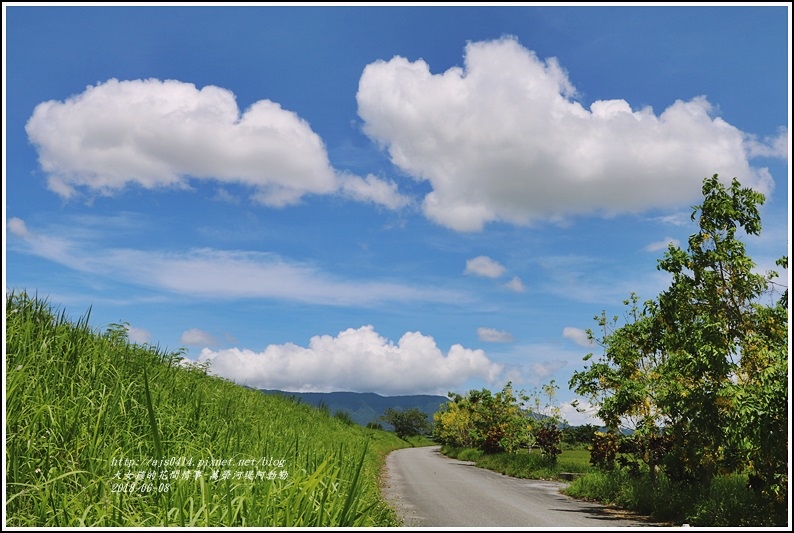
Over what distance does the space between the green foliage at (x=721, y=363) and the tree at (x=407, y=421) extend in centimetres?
11051

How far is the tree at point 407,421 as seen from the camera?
12706 cm

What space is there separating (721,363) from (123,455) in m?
12.6

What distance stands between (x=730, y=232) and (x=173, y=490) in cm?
1453

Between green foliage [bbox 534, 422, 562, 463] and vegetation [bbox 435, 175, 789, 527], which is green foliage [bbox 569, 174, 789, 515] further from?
green foliage [bbox 534, 422, 562, 463]

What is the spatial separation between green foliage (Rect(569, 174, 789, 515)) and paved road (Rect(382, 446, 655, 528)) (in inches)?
125

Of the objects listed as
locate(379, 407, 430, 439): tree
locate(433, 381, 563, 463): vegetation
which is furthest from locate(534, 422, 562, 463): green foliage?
locate(379, 407, 430, 439): tree

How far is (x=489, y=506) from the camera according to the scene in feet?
61.3

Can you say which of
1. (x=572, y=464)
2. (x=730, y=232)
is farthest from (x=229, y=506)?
(x=572, y=464)

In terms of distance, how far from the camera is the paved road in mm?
15273

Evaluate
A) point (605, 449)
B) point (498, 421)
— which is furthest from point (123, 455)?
point (498, 421)

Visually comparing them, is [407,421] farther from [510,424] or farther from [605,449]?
[605,449]

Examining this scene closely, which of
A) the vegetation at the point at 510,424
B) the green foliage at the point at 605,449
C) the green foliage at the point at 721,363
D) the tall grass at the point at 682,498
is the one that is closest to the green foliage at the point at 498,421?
the vegetation at the point at 510,424

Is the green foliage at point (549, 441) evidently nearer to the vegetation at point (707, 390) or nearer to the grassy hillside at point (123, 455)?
the vegetation at point (707, 390)

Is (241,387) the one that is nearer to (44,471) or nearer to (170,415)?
(170,415)
